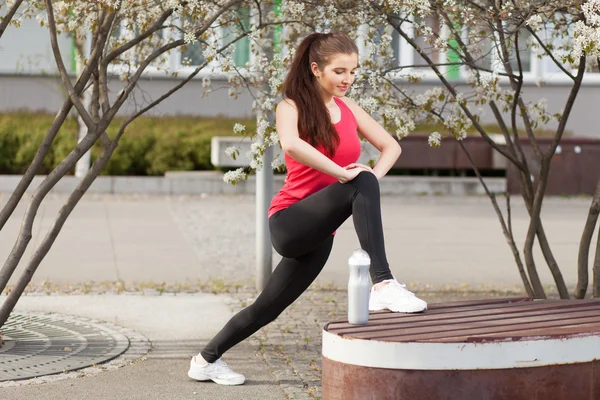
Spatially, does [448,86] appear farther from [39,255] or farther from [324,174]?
[39,255]

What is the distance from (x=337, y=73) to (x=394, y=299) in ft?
3.40

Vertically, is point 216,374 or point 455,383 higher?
point 455,383

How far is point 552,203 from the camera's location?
16.7m

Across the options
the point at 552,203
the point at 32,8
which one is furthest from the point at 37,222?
the point at 552,203

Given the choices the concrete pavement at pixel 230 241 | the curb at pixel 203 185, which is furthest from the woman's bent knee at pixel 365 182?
the curb at pixel 203 185

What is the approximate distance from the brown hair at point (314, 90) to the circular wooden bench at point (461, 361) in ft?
2.86

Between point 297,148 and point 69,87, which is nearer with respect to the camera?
point 297,148

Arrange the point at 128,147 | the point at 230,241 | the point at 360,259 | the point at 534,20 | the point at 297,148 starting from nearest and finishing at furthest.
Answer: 1. the point at 360,259
2. the point at 297,148
3. the point at 534,20
4. the point at 230,241
5. the point at 128,147

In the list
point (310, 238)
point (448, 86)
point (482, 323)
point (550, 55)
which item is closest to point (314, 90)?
point (310, 238)

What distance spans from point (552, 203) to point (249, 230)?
5.85m

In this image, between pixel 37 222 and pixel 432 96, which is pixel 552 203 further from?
pixel 432 96

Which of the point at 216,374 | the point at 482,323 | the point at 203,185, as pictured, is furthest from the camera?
the point at 203,185

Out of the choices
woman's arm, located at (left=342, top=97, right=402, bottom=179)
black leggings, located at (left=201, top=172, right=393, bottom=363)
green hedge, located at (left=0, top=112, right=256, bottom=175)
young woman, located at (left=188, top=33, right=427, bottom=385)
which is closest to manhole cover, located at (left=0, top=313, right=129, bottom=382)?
black leggings, located at (left=201, top=172, right=393, bottom=363)

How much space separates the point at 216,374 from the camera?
5.65 meters
